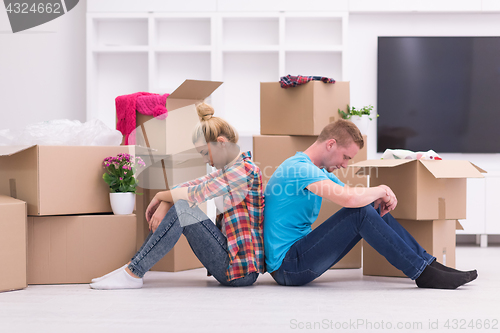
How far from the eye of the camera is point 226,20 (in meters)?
3.55

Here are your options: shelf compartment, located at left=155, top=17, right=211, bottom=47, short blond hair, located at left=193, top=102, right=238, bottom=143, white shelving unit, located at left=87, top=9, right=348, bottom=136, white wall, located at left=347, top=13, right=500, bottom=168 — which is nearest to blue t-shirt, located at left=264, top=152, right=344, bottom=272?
short blond hair, located at left=193, top=102, right=238, bottom=143

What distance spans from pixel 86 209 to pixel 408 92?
8.01ft

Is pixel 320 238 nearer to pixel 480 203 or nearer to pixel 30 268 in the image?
pixel 30 268

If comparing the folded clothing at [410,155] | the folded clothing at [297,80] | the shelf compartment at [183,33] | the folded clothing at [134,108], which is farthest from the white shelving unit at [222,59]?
the folded clothing at [410,155]

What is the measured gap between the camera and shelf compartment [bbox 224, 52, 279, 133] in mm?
3596

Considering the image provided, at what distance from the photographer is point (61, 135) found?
2016mm

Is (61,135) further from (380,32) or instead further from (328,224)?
(380,32)

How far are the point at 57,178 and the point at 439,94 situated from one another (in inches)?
105

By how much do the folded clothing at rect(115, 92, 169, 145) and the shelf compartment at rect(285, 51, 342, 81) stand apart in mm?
1435

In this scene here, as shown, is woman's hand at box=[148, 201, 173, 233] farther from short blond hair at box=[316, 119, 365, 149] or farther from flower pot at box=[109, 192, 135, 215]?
short blond hair at box=[316, 119, 365, 149]

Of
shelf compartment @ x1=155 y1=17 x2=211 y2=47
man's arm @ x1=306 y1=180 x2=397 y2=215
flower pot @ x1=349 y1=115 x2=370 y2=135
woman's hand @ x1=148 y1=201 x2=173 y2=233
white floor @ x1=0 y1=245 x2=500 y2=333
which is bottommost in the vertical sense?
white floor @ x1=0 y1=245 x2=500 y2=333

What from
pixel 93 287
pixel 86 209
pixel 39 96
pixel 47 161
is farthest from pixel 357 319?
pixel 39 96

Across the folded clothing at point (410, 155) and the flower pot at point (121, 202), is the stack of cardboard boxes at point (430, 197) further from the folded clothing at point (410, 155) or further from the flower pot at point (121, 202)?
the flower pot at point (121, 202)

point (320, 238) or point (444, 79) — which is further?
point (444, 79)
